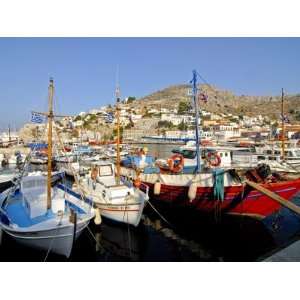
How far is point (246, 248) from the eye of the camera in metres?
11.4

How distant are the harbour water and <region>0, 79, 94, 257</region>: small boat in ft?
2.10

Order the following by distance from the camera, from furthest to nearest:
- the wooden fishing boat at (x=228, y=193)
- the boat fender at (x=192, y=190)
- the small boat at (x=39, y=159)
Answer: the small boat at (x=39, y=159) → the boat fender at (x=192, y=190) → the wooden fishing boat at (x=228, y=193)

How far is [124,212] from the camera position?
1293 cm

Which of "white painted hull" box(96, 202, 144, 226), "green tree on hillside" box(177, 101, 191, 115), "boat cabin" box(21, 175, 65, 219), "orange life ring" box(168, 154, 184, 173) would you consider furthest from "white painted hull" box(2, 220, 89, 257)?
"green tree on hillside" box(177, 101, 191, 115)

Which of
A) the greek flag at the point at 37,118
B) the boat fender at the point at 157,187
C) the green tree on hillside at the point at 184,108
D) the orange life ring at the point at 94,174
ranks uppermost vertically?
the green tree on hillside at the point at 184,108

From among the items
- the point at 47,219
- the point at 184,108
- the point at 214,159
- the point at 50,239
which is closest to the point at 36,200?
the point at 47,219

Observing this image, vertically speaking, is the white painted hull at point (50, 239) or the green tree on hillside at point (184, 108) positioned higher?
the green tree on hillside at point (184, 108)

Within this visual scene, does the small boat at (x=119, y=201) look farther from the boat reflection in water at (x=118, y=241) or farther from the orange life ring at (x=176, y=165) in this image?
the orange life ring at (x=176, y=165)

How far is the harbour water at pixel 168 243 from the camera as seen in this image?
1053cm

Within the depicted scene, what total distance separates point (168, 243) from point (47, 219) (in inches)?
195

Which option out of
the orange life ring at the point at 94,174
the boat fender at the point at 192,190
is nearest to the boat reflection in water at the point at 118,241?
the orange life ring at the point at 94,174

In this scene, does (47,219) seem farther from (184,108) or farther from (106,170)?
(184,108)

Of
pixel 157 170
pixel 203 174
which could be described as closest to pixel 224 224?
pixel 203 174

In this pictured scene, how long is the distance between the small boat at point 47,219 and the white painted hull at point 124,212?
0.90m
